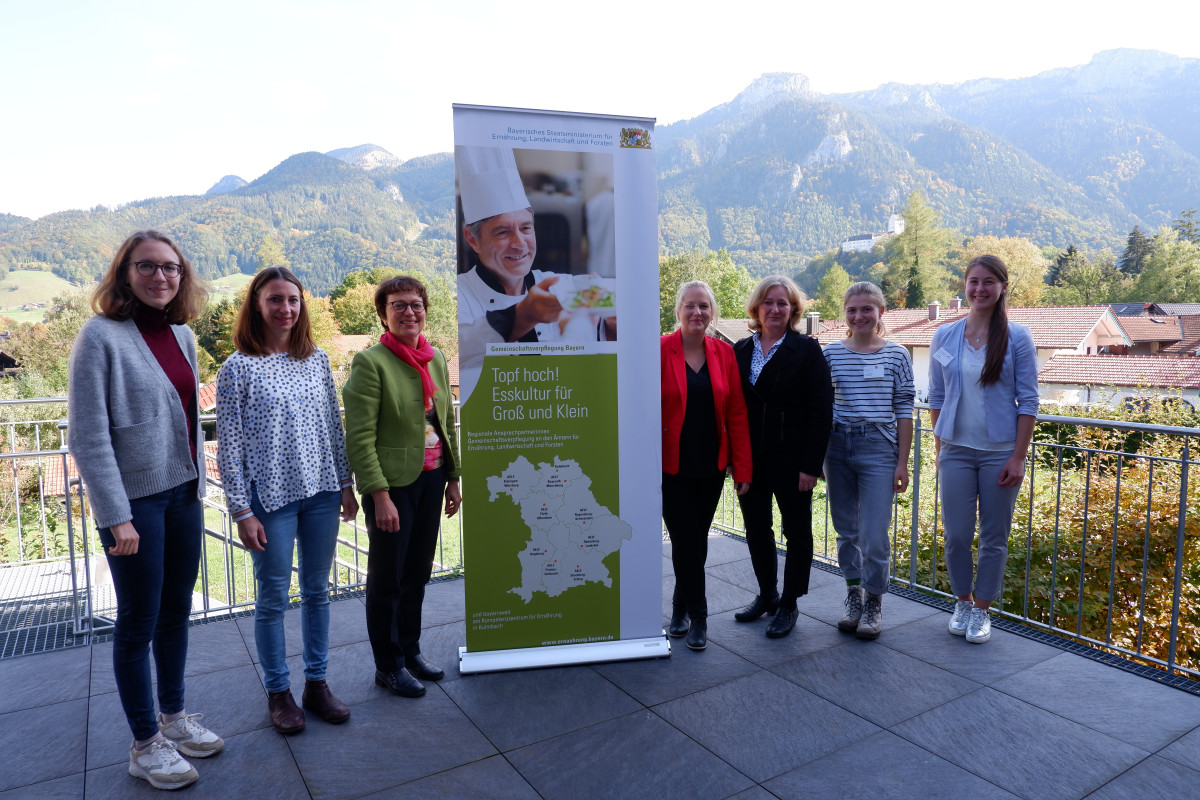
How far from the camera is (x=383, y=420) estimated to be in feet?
8.32

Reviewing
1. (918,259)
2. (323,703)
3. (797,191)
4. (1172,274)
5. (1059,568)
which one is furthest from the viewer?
(797,191)

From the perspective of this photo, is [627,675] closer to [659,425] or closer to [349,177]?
[659,425]

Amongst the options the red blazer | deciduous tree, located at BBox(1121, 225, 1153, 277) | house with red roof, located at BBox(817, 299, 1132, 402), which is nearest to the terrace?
the red blazer

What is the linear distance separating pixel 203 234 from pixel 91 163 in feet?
119

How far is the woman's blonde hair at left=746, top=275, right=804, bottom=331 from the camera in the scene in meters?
3.13

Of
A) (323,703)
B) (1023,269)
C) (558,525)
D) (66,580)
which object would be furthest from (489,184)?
(1023,269)

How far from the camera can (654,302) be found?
→ 290 centimetres

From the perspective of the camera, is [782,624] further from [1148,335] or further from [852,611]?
[1148,335]

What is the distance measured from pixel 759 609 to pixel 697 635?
47cm

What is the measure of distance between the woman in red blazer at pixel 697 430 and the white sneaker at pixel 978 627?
1.20 metres

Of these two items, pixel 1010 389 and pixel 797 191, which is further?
pixel 797 191

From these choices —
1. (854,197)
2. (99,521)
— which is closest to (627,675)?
(99,521)

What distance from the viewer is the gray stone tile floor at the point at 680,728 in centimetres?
211

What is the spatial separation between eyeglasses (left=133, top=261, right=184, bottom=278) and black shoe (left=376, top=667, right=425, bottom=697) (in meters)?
1.65
